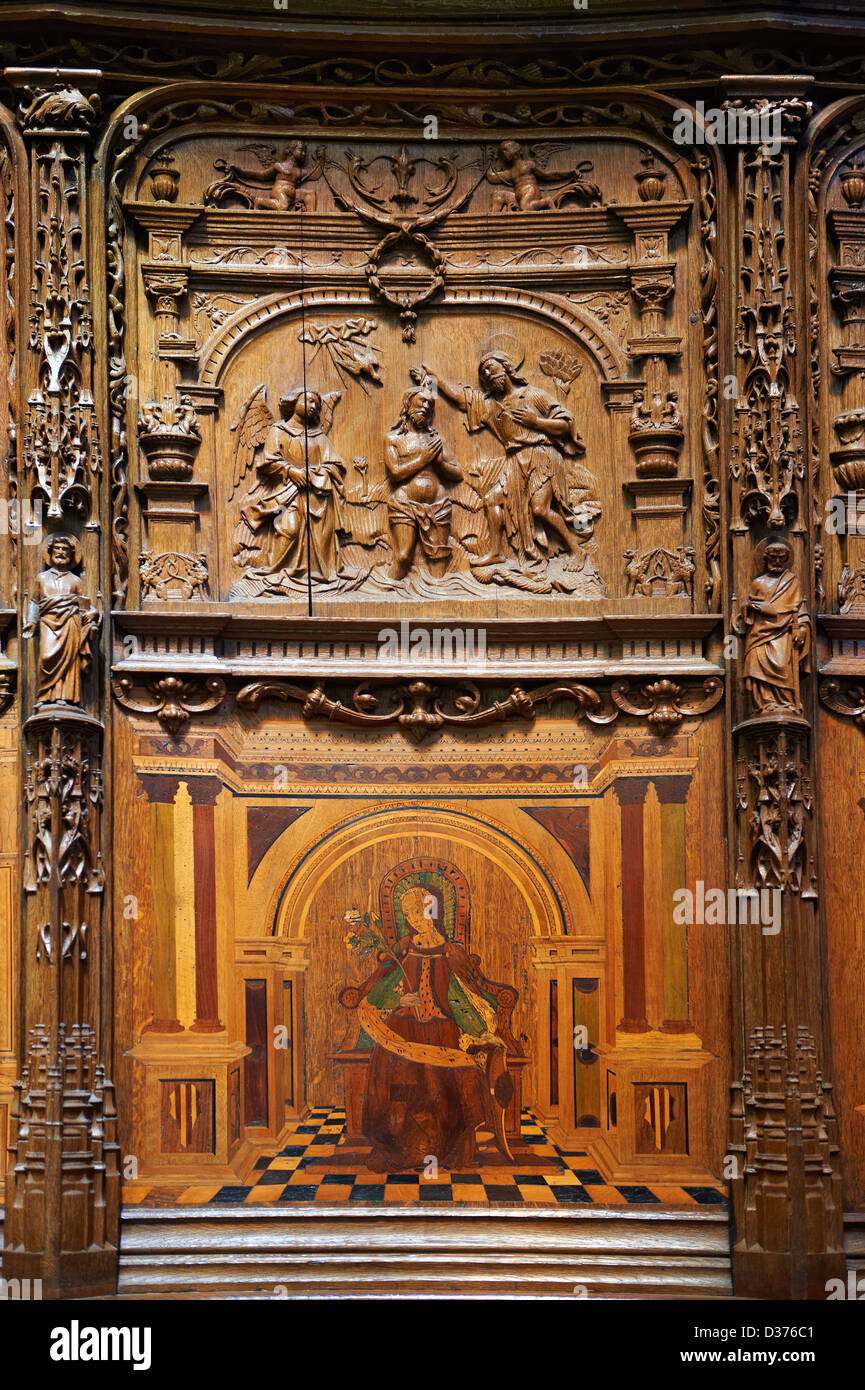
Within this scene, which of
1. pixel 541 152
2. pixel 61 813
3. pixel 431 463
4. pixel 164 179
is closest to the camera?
pixel 61 813

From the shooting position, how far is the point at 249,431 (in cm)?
841

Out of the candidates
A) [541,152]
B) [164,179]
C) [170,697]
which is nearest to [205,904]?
[170,697]

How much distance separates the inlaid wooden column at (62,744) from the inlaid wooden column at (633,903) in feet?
8.58

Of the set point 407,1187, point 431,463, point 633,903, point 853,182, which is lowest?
point 407,1187

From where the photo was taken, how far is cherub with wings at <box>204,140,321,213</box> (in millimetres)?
8430

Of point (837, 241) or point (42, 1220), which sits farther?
point (837, 241)

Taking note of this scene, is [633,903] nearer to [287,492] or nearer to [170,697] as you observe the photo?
[170,697]

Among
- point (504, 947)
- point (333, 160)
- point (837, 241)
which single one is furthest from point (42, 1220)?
point (837, 241)

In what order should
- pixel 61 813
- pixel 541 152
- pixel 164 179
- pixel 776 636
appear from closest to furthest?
pixel 61 813 < pixel 776 636 < pixel 164 179 < pixel 541 152

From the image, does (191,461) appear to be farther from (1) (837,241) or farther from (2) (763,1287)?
(2) (763,1287)

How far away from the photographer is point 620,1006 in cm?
803

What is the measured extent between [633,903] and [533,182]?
3.91 meters

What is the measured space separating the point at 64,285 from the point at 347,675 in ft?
7.97

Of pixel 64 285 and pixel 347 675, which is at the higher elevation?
pixel 64 285
